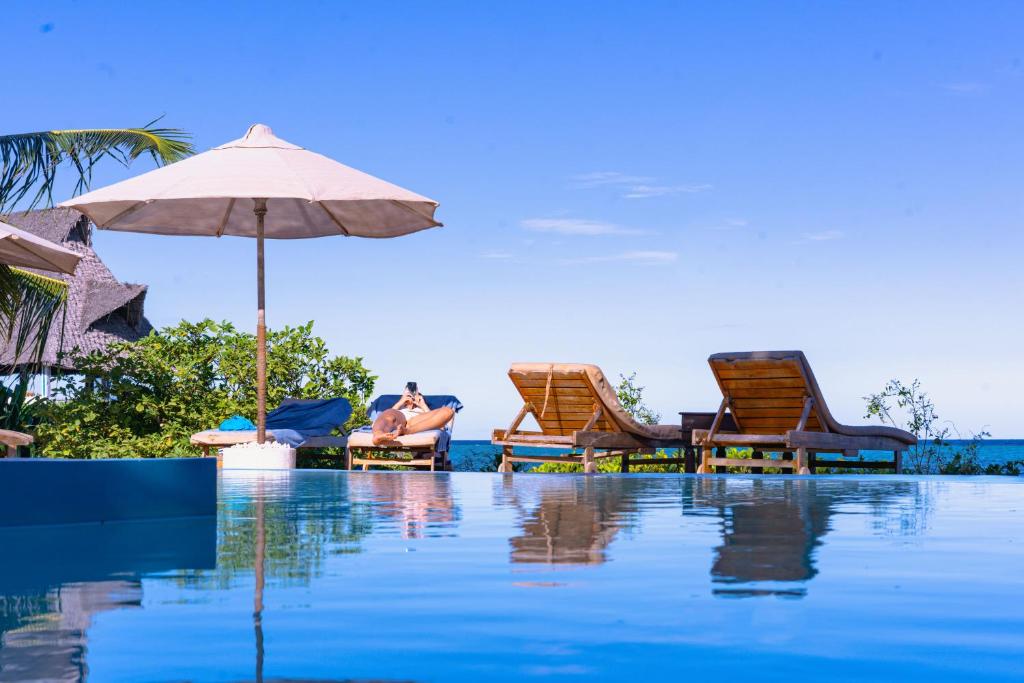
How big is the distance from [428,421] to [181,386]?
13.3 feet

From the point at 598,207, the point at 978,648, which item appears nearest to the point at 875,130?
the point at 598,207

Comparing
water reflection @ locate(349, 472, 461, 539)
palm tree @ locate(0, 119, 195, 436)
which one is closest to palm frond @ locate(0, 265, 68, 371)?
palm tree @ locate(0, 119, 195, 436)

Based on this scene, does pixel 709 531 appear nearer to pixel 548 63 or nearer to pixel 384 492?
pixel 384 492

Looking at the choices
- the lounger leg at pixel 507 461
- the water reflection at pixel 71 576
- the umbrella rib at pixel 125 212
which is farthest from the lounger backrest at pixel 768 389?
the water reflection at pixel 71 576

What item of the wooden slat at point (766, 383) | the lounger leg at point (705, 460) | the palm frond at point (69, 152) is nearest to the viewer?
the wooden slat at point (766, 383)

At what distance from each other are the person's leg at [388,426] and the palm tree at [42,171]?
379cm

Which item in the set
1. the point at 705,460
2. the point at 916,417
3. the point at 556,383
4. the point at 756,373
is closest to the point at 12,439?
the point at 556,383

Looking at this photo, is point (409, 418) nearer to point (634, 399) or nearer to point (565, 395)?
point (565, 395)

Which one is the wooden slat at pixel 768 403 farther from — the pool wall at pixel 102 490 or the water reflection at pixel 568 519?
the pool wall at pixel 102 490

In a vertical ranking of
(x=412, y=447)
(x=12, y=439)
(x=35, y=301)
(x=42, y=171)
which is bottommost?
(x=412, y=447)

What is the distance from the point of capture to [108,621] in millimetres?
2525

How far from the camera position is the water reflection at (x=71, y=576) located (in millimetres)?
2176

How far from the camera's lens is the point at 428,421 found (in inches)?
522

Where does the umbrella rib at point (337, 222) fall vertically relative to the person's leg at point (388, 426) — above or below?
above
